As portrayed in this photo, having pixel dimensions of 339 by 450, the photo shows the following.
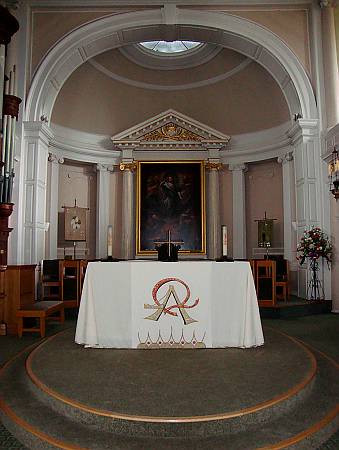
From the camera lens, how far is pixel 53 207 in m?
9.32

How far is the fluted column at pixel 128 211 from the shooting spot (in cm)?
984

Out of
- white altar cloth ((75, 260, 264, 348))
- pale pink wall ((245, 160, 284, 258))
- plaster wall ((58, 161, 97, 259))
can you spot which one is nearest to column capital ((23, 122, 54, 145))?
plaster wall ((58, 161, 97, 259))

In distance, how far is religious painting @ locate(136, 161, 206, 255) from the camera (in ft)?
32.7

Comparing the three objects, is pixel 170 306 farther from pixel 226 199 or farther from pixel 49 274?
pixel 226 199

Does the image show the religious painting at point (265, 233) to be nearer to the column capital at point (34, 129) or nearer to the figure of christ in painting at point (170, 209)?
the figure of christ in painting at point (170, 209)

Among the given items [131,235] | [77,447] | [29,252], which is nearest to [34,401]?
[77,447]

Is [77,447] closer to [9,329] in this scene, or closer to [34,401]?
[34,401]

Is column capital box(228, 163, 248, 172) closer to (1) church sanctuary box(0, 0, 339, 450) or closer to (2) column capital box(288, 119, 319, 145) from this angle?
(1) church sanctuary box(0, 0, 339, 450)

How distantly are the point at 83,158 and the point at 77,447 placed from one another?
8455 mm

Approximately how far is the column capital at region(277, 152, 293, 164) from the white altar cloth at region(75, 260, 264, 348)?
5.70m

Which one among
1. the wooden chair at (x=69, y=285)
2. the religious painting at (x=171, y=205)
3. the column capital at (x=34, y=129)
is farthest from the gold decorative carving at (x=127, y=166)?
the wooden chair at (x=69, y=285)

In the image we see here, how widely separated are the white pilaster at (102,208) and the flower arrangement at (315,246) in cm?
493

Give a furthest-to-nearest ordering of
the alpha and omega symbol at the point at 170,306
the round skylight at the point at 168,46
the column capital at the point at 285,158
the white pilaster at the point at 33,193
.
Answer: the round skylight at the point at 168,46
the column capital at the point at 285,158
the white pilaster at the point at 33,193
the alpha and omega symbol at the point at 170,306

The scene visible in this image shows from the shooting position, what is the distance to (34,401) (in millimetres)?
2945
